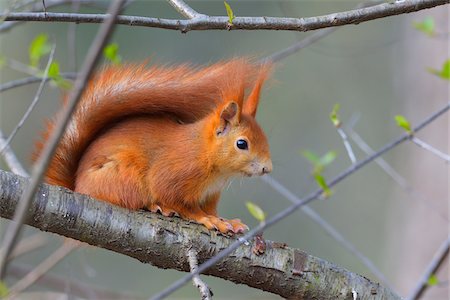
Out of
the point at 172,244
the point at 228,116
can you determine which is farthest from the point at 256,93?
the point at 172,244

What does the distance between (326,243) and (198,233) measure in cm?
367

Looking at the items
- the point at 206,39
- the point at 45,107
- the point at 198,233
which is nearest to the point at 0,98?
the point at 45,107

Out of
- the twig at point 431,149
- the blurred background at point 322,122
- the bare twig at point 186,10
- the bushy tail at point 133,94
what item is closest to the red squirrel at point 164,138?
the bushy tail at point 133,94

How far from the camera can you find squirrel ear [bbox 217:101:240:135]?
180 cm

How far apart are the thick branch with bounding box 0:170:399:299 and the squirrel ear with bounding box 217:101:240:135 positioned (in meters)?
0.33

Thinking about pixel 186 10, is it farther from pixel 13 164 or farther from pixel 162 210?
pixel 13 164

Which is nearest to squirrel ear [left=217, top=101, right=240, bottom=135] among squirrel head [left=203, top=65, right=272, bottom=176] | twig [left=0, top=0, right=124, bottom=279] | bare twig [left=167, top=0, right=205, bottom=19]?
squirrel head [left=203, top=65, right=272, bottom=176]

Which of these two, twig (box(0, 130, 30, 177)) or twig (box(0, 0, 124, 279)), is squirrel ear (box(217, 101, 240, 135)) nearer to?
twig (box(0, 130, 30, 177))

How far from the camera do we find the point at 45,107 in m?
4.46

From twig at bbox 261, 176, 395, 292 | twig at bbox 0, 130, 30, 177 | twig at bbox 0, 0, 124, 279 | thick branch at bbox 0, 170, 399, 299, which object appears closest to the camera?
twig at bbox 0, 0, 124, 279

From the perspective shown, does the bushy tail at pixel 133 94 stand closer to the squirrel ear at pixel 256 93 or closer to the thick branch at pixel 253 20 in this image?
the squirrel ear at pixel 256 93

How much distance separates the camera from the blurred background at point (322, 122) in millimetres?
3764

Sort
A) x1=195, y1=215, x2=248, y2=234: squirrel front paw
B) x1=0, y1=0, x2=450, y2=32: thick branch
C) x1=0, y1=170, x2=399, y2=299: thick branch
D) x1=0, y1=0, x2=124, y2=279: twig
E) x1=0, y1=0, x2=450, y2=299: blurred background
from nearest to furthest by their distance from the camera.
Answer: x1=0, y1=0, x2=124, y2=279: twig
x1=0, y1=0, x2=450, y2=32: thick branch
x1=0, y1=170, x2=399, y2=299: thick branch
x1=195, y1=215, x2=248, y2=234: squirrel front paw
x1=0, y1=0, x2=450, y2=299: blurred background

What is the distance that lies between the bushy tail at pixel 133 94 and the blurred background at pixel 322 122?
1.88 m
